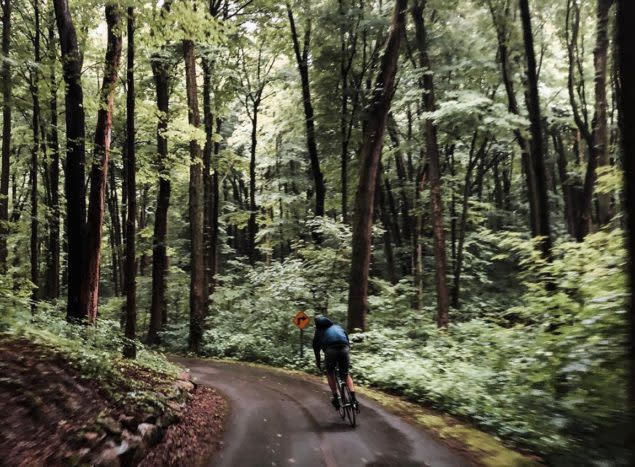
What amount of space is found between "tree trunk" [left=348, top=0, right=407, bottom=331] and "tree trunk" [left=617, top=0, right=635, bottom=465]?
11218 millimetres

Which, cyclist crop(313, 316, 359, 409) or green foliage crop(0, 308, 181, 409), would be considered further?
cyclist crop(313, 316, 359, 409)

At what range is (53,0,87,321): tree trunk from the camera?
1099cm

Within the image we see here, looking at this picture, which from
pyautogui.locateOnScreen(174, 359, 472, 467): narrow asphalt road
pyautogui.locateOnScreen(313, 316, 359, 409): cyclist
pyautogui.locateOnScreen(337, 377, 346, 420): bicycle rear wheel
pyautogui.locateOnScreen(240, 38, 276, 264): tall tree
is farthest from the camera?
pyautogui.locateOnScreen(240, 38, 276, 264): tall tree

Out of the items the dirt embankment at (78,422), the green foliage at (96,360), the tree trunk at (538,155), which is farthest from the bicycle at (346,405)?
the tree trunk at (538,155)

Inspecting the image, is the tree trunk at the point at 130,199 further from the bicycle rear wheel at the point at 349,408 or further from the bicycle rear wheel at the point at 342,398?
the bicycle rear wheel at the point at 349,408

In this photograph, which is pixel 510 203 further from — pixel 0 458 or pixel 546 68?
pixel 0 458

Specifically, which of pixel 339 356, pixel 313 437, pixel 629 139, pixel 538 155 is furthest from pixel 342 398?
pixel 538 155

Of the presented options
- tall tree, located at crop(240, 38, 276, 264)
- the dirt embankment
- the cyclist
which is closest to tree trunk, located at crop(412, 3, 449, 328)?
the cyclist

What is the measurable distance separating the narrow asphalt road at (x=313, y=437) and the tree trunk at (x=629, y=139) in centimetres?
356

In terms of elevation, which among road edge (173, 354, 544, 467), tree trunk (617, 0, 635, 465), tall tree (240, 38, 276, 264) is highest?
tall tree (240, 38, 276, 264)

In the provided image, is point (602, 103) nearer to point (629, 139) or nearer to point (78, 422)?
point (629, 139)

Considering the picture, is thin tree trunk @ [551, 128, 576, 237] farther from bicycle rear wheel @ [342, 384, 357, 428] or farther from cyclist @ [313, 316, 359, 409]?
bicycle rear wheel @ [342, 384, 357, 428]

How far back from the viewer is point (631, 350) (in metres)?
3.28

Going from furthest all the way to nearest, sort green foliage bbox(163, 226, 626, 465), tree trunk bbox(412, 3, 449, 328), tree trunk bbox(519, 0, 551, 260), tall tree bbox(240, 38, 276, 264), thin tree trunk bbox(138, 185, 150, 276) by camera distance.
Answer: thin tree trunk bbox(138, 185, 150, 276) < tall tree bbox(240, 38, 276, 264) < tree trunk bbox(412, 3, 449, 328) < tree trunk bbox(519, 0, 551, 260) < green foliage bbox(163, 226, 626, 465)
